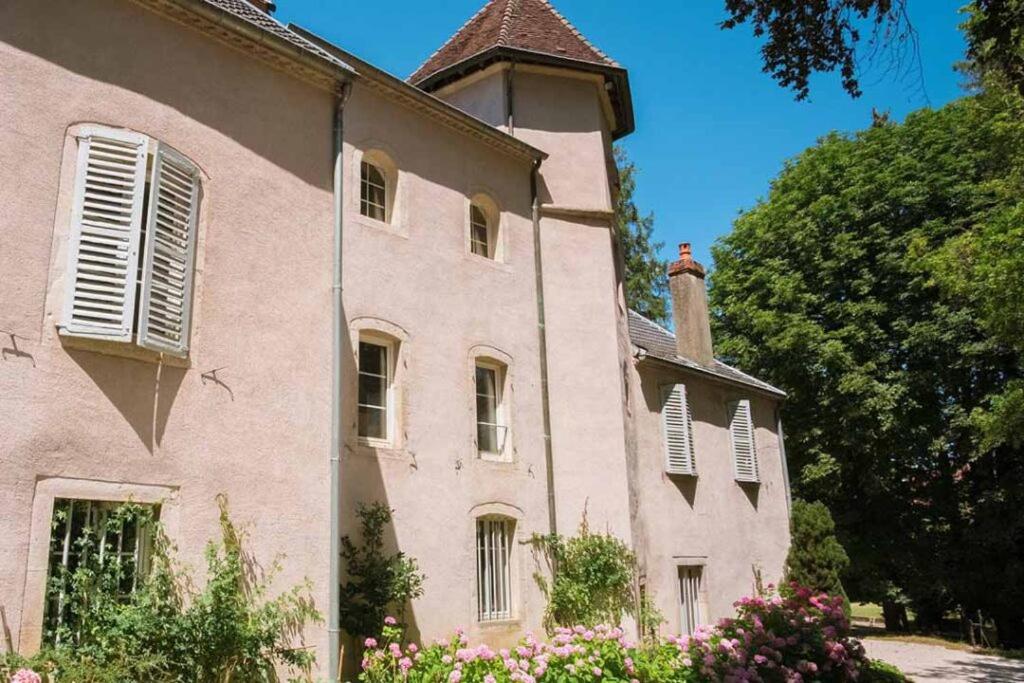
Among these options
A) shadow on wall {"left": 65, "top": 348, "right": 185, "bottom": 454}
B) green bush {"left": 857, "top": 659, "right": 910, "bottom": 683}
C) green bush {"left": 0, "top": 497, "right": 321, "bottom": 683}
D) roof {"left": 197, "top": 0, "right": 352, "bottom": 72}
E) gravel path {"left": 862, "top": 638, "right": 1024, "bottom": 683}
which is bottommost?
gravel path {"left": 862, "top": 638, "right": 1024, "bottom": 683}

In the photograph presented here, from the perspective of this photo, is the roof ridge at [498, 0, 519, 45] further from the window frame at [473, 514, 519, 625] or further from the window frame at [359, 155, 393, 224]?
the window frame at [473, 514, 519, 625]

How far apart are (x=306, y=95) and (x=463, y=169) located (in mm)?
3144

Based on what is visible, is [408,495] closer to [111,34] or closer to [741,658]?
[741,658]

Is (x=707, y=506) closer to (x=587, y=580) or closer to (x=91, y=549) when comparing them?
(x=587, y=580)

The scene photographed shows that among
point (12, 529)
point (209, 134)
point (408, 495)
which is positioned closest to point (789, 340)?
point (408, 495)

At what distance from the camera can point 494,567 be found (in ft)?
37.1

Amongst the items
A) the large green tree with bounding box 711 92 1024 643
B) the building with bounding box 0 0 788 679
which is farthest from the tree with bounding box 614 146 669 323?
the building with bounding box 0 0 788 679

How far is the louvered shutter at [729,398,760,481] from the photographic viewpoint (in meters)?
17.7

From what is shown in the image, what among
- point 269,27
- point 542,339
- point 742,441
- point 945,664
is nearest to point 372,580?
point 542,339

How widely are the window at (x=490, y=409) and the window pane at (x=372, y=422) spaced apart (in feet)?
5.50

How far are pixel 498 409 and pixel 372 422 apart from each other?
2.37 m

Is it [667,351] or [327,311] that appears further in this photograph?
[667,351]

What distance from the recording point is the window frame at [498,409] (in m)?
11.6

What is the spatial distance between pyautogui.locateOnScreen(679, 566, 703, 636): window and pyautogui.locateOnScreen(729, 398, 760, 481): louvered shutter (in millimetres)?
2630
